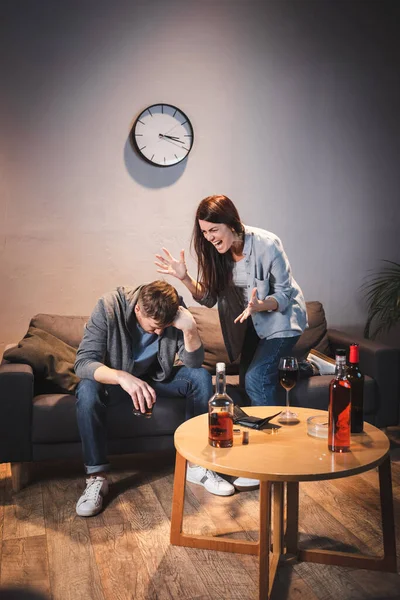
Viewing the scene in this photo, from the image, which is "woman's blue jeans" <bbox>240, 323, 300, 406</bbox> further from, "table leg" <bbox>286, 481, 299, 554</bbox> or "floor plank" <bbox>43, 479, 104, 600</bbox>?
"floor plank" <bbox>43, 479, 104, 600</bbox>

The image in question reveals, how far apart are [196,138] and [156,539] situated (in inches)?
97.0

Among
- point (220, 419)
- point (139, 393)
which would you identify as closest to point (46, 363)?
point (139, 393)

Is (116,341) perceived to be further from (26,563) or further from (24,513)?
(26,563)

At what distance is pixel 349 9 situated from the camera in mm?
4152

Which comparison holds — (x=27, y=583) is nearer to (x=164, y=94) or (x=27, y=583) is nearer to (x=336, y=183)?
(x=164, y=94)

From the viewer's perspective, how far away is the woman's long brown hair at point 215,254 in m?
2.91

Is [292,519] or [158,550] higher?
[292,519]

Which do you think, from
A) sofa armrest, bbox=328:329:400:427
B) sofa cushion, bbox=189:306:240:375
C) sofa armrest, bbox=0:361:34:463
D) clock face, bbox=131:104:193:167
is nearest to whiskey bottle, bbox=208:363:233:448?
sofa armrest, bbox=0:361:34:463

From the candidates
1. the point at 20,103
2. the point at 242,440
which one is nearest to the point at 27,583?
the point at 242,440

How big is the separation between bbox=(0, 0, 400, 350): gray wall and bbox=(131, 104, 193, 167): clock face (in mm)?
66

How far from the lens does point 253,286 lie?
9.98ft

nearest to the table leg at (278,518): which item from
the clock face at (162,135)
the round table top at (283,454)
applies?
the round table top at (283,454)

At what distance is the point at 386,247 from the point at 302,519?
2379 mm

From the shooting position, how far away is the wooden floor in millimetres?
2035
